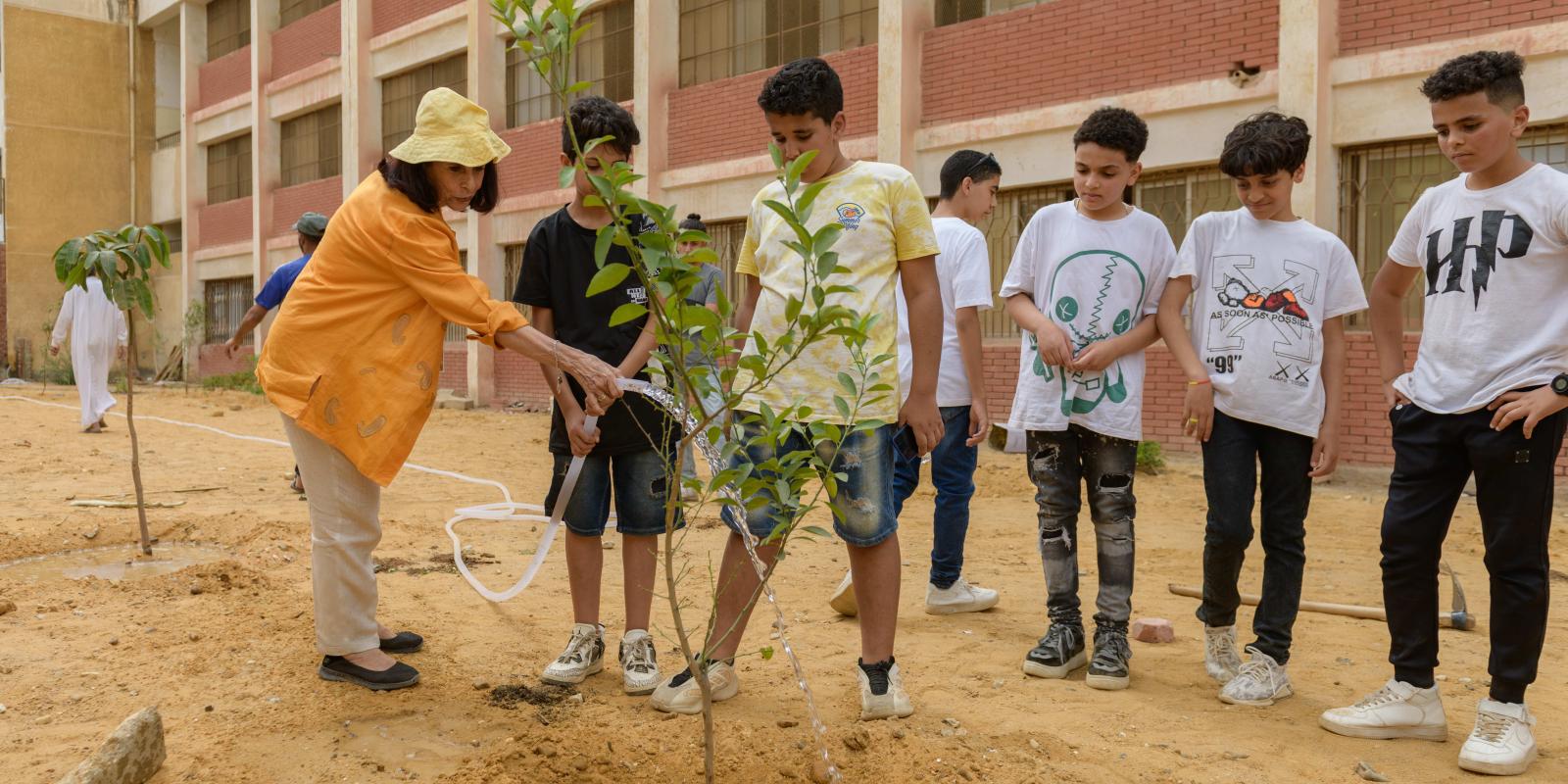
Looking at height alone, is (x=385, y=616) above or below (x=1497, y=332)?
below

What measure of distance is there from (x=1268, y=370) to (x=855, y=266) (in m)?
1.21

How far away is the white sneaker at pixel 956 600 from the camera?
14.2 ft

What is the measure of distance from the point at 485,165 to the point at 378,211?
0.33 metres

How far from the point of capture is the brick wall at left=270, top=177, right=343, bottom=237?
63.7 feet

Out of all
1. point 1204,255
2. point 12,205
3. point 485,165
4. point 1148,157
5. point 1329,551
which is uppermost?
point 12,205

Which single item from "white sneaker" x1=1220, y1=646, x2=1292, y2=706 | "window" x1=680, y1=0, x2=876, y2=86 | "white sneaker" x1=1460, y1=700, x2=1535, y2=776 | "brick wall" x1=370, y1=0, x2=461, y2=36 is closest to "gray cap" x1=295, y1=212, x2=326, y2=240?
"white sneaker" x1=1220, y1=646, x2=1292, y2=706

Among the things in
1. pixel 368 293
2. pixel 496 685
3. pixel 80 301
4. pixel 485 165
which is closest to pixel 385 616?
pixel 496 685

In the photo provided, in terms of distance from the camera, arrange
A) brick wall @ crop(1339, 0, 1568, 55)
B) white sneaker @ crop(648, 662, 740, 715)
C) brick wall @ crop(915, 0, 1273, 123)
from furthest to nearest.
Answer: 1. brick wall @ crop(915, 0, 1273, 123)
2. brick wall @ crop(1339, 0, 1568, 55)
3. white sneaker @ crop(648, 662, 740, 715)

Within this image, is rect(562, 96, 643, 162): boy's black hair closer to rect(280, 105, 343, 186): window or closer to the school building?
the school building

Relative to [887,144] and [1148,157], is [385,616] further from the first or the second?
[887,144]

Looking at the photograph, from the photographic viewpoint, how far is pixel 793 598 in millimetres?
4574

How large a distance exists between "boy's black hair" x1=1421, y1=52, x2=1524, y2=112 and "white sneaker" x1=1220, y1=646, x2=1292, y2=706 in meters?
1.57

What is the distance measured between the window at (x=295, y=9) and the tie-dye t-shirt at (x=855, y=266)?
1975cm

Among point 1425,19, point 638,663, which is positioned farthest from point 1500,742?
point 1425,19
